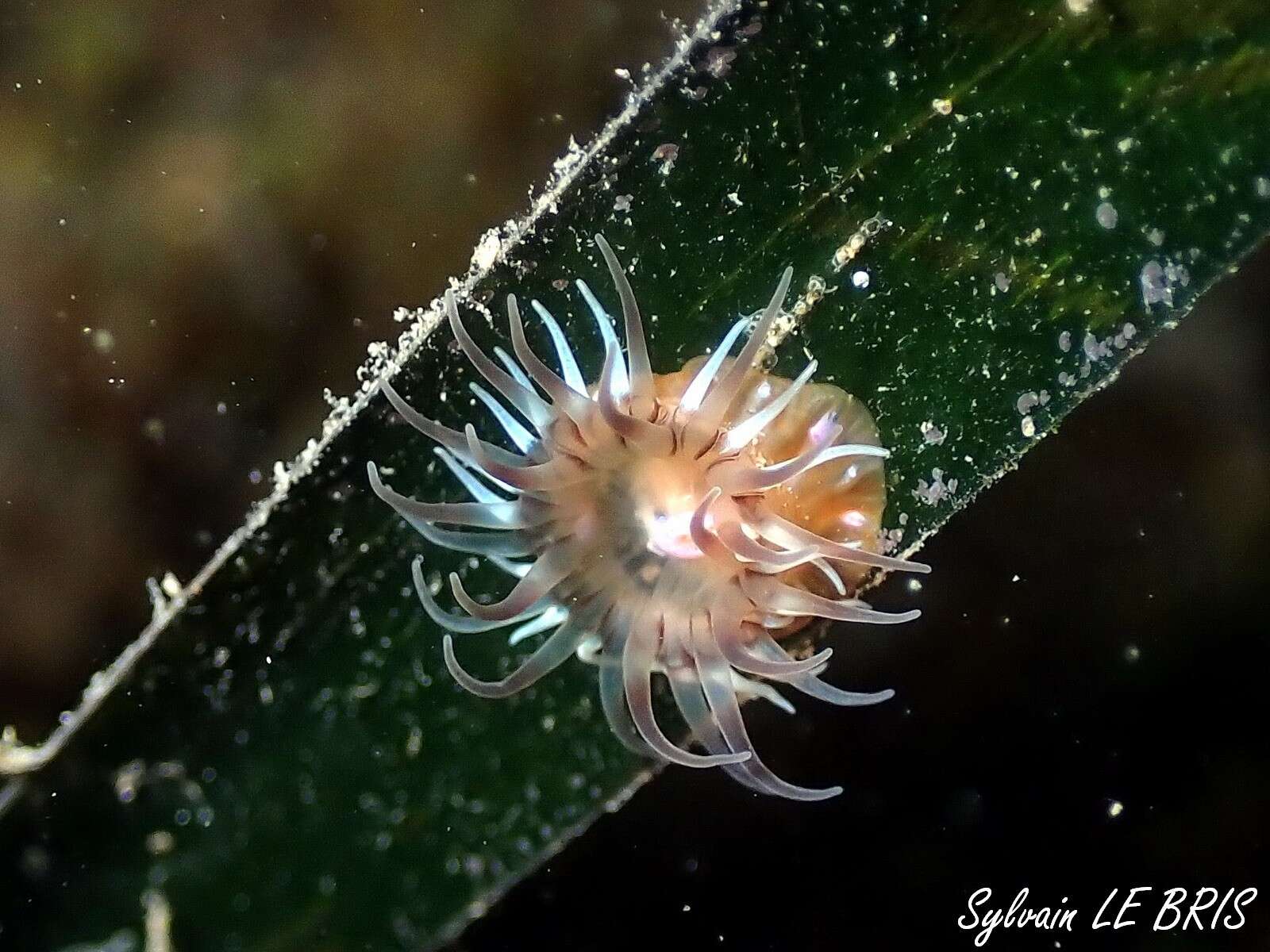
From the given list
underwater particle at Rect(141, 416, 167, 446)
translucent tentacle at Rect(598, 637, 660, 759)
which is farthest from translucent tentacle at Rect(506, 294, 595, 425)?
underwater particle at Rect(141, 416, 167, 446)

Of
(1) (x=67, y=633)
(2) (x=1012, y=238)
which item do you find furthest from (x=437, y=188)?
(1) (x=67, y=633)

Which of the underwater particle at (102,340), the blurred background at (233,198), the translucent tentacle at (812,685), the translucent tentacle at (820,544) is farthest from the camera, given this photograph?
the underwater particle at (102,340)

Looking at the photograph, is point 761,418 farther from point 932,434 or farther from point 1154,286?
point 1154,286

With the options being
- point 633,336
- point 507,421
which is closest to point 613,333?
point 633,336

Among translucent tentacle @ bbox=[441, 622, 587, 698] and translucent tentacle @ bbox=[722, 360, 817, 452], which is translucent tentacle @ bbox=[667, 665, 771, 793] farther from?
translucent tentacle @ bbox=[722, 360, 817, 452]

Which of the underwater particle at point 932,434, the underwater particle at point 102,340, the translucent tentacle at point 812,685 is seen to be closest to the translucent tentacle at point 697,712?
the translucent tentacle at point 812,685

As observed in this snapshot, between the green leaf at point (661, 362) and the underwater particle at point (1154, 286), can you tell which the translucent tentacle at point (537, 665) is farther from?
the underwater particle at point (1154, 286)
